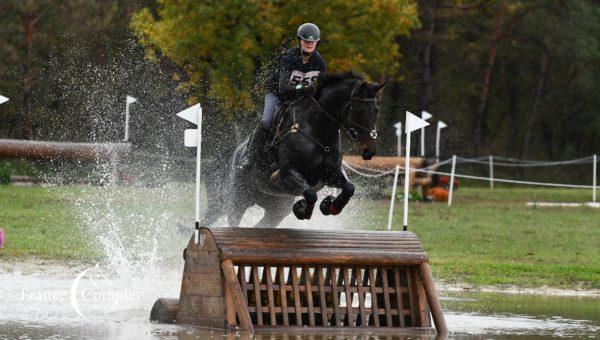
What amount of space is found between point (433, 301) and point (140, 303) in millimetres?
3133

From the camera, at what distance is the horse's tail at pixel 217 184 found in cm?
1345

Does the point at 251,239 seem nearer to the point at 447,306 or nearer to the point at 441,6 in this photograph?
the point at 447,306

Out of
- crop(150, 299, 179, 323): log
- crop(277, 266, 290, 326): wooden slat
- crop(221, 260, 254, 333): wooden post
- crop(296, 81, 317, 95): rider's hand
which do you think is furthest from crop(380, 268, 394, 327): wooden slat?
crop(150, 299, 179, 323): log

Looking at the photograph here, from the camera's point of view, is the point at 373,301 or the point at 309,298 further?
the point at 373,301

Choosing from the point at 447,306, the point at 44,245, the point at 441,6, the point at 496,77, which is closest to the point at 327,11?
the point at 441,6

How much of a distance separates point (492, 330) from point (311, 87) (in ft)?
8.71

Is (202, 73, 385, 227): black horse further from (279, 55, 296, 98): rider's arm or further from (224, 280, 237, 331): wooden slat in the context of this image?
(224, 280, 237, 331): wooden slat

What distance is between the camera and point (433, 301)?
10.8 meters

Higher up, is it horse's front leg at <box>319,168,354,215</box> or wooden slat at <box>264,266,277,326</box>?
horse's front leg at <box>319,168,354,215</box>

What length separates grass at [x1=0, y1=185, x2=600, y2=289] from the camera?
56.2ft

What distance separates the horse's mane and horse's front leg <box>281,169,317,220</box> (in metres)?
0.84

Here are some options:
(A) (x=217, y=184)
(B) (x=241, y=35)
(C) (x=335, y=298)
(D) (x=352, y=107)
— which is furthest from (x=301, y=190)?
(B) (x=241, y=35)

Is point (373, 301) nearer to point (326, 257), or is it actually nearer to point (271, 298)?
point (326, 257)

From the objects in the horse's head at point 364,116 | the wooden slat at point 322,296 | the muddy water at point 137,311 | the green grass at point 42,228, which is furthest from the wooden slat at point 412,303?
the green grass at point 42,228
